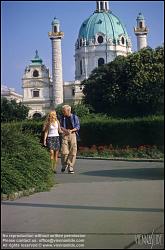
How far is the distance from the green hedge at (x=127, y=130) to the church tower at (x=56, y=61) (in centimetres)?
48

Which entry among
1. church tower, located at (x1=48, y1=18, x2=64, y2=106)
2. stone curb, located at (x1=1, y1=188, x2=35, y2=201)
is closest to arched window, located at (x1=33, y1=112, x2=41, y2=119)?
church tower, located at (x1=48, y1=18, x2=64, y2=106)

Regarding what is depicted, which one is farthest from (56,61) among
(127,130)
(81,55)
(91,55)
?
(127,130)

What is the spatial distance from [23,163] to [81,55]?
1824 mm

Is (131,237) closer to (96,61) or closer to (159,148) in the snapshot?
(159,148)

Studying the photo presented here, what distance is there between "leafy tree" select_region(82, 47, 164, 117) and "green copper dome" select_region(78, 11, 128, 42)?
0.29 m

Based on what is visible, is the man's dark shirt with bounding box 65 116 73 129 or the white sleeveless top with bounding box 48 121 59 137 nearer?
the man's dark shirt with bounding box 65 116 73 129

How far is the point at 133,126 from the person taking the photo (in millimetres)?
3461

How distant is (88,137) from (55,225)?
3623mm

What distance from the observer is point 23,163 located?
511 cm

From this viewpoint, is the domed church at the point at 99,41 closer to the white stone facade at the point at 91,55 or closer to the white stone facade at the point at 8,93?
the white stone facade at the point at 91,55

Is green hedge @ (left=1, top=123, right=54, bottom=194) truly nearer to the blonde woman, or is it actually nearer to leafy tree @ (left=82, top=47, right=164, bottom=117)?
the blonde woman

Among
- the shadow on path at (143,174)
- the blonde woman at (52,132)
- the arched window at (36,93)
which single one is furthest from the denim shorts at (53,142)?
the shadow on path at (143,174)

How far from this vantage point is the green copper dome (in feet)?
10.7

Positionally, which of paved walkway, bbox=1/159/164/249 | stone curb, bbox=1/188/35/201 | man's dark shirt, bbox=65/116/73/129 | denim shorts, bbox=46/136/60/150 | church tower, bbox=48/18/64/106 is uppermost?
church tower, bbox=48/18/64/106
